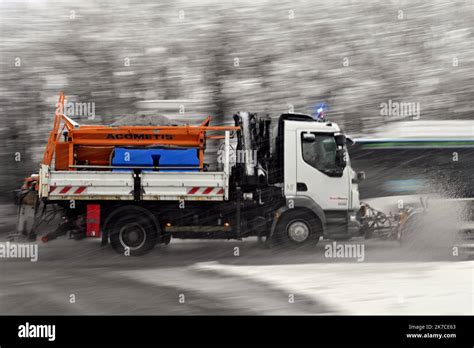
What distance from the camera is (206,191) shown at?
30.7 feet

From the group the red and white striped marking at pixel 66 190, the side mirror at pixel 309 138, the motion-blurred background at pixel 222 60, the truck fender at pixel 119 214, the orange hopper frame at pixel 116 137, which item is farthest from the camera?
the motion-blurred background at pixel 222 60

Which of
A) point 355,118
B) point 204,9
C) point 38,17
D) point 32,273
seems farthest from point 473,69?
point 32,273

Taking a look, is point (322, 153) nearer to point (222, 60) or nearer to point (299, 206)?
point (299, 206)

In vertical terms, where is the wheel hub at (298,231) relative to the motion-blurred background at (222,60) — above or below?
below

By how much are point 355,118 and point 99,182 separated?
28.9 ft

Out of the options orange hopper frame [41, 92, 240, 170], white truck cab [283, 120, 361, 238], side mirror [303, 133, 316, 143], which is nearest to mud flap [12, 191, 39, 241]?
orange hopper frame [41, 92, 240, 170]

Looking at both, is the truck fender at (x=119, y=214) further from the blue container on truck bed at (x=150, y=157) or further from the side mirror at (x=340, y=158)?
the side mirror at (x=340, y=158)

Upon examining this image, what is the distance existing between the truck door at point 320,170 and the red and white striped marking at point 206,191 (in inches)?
56.0

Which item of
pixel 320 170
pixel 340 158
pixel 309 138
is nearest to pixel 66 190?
pixel 309 138

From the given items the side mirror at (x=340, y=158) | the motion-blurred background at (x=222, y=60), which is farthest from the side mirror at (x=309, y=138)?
the motion-blurred background at (x=222, y=60)

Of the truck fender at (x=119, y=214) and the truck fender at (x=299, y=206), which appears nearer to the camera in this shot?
the truck fender at (x=119, y=214)

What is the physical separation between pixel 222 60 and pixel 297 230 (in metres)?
7.31

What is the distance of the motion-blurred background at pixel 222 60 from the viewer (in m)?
14.4

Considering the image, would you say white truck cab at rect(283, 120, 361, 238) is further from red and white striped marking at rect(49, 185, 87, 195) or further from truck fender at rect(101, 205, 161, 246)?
red and white striped marking at rect(49, 185, 87, 195)
